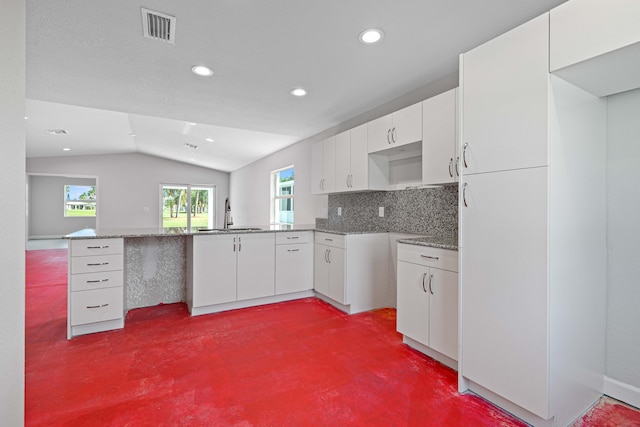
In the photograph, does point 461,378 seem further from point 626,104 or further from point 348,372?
point 626,104

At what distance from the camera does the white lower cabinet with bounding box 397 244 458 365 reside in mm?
2076

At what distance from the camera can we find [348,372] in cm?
209

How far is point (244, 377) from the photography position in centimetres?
204

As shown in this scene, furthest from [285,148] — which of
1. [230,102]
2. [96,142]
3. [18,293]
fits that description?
[18,293]

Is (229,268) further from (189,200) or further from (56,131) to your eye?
(189,200)

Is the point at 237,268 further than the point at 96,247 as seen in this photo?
Yes

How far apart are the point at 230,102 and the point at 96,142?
596 centimetres

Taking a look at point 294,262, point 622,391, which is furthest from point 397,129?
point 622,391

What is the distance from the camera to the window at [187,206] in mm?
9914

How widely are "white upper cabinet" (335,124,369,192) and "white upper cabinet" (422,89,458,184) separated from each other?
0.83 meters

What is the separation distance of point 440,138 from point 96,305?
3.38 metres

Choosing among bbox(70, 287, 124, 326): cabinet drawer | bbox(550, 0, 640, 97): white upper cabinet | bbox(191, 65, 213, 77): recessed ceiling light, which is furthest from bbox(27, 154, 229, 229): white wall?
bbox(550, 0, 640, 97): white upper cabinet

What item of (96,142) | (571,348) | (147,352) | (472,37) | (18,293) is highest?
(96,142)

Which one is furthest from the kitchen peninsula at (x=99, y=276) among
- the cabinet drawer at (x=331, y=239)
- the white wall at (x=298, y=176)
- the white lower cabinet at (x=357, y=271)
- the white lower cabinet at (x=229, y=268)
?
the white wall at (x=298, y=176)
